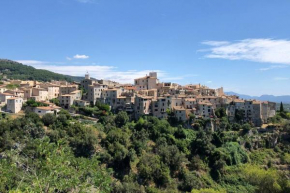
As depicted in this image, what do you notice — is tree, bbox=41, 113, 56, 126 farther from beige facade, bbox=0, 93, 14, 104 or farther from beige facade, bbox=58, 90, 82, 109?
beige facade, bbox=0, 93, 14, 104

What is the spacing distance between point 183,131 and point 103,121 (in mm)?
15539

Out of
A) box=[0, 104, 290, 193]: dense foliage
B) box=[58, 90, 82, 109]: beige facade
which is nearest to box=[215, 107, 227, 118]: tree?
box=[0, 104, 290, 193]: dense foliage

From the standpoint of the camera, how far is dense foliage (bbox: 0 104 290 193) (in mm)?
34056

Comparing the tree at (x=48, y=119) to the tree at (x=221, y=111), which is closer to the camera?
the tree at (x=48, y=119)

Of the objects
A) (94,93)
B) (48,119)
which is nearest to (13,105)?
(48,119)

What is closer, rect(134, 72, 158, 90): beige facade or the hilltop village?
the hilltop village

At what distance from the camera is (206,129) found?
4916 cm

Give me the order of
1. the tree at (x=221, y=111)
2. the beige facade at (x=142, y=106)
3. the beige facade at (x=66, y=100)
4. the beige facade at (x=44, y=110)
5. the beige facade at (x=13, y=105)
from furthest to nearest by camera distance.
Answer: the beige facade at (x=66, y=100), the tree at (x=221, y=111), the beige facade at (x=142, y=106), the beige facade at (x=13, y=105), the beige facade at (x=44, y=110)

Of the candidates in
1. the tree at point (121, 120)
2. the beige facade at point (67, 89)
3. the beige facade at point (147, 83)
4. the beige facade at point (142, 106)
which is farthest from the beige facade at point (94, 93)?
the beige facade at point (147, 83)

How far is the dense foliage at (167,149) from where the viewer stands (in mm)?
34056

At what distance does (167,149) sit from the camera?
4044cm

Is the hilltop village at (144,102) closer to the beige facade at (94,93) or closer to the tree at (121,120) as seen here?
the beige facade at (94,93)

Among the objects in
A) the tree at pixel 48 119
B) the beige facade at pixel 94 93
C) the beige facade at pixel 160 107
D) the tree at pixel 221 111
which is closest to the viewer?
the tree at pixel 48 119

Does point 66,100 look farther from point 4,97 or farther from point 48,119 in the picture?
point 48,119
